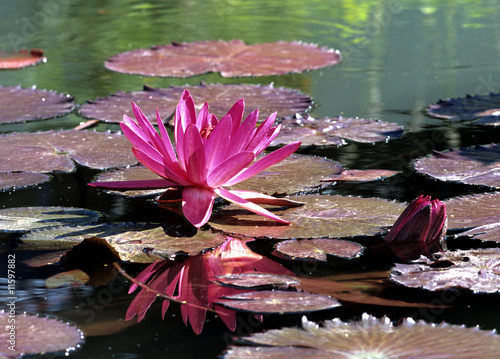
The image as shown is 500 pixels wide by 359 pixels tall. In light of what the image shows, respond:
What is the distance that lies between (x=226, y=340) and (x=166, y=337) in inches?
4.0

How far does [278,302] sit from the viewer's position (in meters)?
1.20

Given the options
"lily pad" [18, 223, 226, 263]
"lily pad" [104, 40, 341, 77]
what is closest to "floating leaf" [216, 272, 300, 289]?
"lily pad" [18, 223, 226, 263]

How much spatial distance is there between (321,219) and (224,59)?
217 centimetres

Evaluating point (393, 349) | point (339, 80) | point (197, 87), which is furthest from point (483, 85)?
point (393, 349)

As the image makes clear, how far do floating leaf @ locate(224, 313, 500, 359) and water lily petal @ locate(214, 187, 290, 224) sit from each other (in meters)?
0.48

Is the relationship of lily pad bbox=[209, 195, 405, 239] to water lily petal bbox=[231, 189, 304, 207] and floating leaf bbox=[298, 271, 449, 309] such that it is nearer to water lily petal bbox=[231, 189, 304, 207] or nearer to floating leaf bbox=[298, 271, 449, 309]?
water lily petal bbox=[231, 189, 304, 207]

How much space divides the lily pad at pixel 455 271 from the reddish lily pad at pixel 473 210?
6.9 inches

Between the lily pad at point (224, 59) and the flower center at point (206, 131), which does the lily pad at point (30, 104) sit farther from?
the flower center at point (206, 131)

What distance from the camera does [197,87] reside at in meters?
2.98

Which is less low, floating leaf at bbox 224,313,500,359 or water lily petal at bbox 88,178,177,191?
water lily petal at bbox 88,178,177,191

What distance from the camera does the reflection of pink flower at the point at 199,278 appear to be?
3.97 feet

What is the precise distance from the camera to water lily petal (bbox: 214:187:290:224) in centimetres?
157

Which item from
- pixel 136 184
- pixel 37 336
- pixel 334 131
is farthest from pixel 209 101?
pixel 37 336

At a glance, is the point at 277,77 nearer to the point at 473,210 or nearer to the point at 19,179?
the point at 19,179
